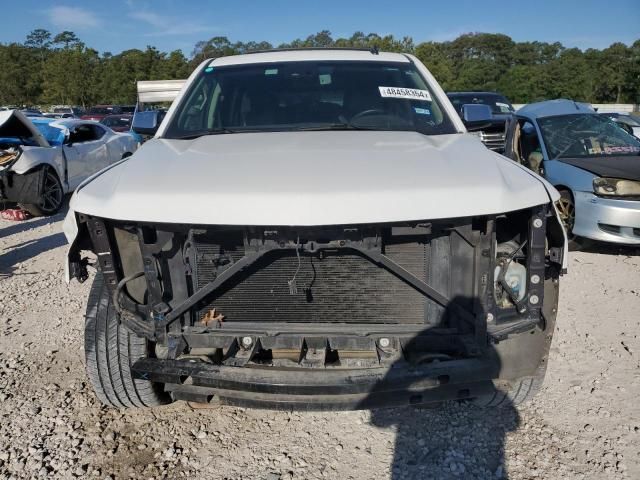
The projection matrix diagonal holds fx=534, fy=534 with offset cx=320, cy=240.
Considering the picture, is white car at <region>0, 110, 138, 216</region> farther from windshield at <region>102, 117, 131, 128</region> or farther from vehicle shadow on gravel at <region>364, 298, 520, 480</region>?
windshield at <region>102, 117, 131, 128</region>

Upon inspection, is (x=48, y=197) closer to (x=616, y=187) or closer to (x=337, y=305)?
(x=337, y=305)

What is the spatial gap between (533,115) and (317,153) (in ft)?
19.9

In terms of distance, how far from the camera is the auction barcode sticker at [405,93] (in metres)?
3.44

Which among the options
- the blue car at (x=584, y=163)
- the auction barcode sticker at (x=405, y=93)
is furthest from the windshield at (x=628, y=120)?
the auction barcode sticker at (x=405, y=93)

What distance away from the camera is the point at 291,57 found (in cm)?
392

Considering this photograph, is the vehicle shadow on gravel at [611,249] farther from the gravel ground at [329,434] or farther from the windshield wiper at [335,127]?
the windshield wiper at [335,127]

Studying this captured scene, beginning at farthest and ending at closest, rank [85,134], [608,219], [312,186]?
[85,134] → [608,219] → [312,186]

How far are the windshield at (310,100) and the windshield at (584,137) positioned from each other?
13.5 feet

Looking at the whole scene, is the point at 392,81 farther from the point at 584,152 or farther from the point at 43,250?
the point at 43,250

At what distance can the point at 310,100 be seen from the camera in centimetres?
350

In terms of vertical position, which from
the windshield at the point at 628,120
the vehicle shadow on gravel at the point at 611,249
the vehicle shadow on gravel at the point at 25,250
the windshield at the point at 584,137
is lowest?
the vehicle shadow on gravel at the point at 611,249

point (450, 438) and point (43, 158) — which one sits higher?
point (43, 158)

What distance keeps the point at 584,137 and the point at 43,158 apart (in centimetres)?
819

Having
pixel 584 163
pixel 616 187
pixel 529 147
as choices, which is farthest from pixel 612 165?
pixel 529 147
